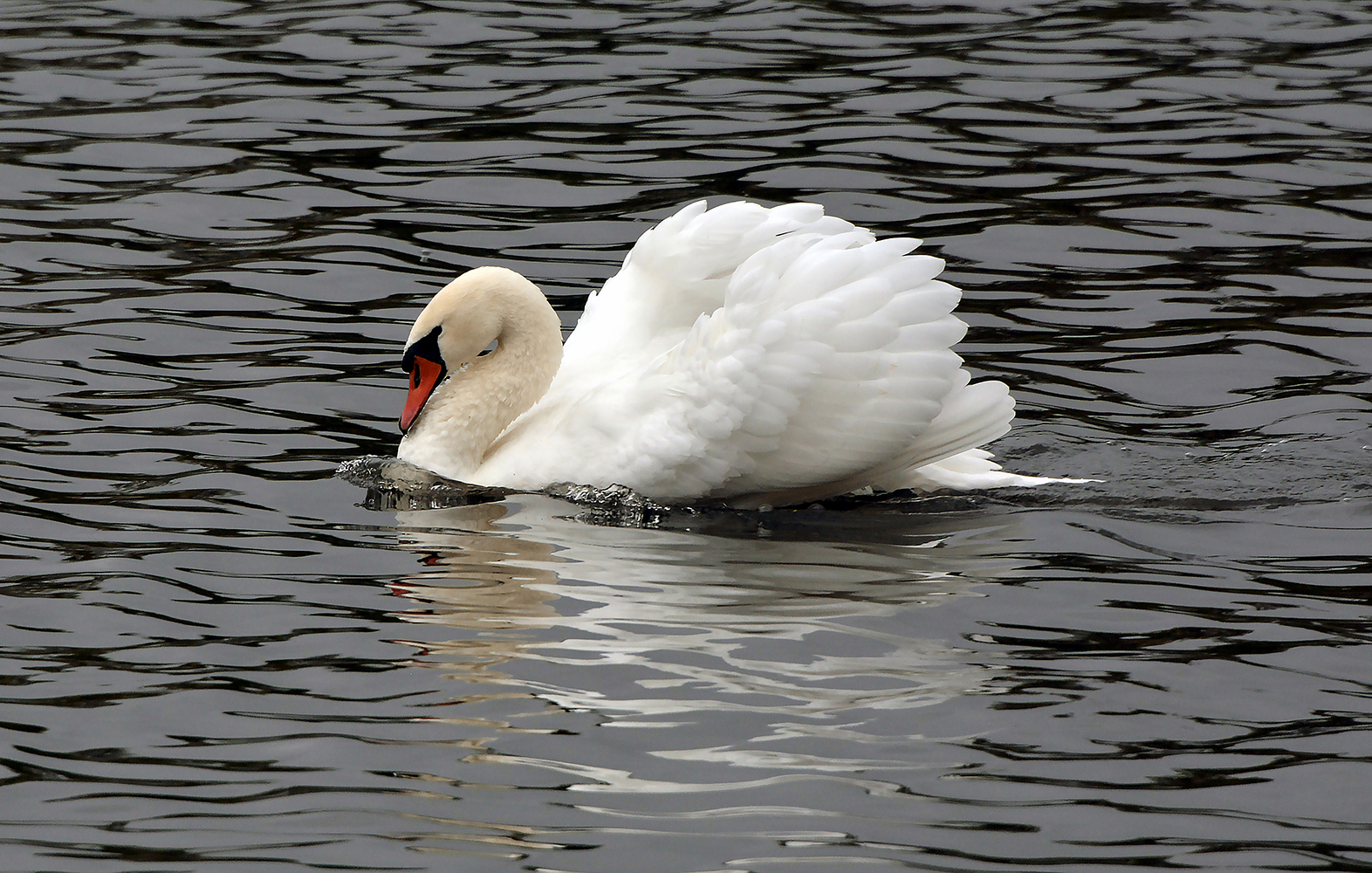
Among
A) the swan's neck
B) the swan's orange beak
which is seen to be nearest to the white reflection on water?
the swan's neck

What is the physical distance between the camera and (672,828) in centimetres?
488

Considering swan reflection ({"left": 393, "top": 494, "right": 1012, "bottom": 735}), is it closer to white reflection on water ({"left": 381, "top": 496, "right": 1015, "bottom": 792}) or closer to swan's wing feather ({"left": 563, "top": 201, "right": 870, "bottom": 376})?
white reflection on water ({"left": 381, "top": 496, "right": 1015, "bottom": 792})

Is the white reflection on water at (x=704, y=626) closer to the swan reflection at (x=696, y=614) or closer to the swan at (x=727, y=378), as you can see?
the swan reflection at (x=696, y=614)

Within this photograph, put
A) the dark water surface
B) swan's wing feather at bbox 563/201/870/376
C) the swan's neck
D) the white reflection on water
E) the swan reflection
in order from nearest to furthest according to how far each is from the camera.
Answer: the dark water surface → the white reflection on water → the swan reflection → swan's wing feather at bbox 563/201/870/376 → the swan's neck

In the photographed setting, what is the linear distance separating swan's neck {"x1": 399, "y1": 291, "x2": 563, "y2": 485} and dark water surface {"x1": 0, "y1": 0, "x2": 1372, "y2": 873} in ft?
1.64

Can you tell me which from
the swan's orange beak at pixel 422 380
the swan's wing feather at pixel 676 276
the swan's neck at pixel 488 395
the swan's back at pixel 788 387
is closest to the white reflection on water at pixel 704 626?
the swan's back at pixel 788 387

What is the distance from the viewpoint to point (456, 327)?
8523mm

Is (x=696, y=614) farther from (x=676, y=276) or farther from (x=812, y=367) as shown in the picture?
(x=676, y=276)

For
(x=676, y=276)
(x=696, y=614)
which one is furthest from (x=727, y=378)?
(x=696, y=614)

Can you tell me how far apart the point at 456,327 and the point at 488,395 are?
361 millimetres

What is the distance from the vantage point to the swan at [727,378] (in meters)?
7.46

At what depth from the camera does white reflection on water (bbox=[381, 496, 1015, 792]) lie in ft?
18.0

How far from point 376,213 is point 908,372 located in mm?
6011

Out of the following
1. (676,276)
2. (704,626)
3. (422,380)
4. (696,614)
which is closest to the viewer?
(704,626)
